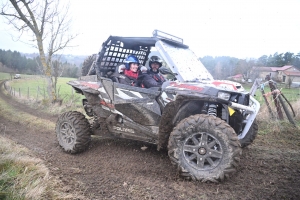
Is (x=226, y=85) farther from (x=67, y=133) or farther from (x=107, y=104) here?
(x=67, y=133)

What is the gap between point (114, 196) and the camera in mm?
3230

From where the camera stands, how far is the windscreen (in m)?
4.13

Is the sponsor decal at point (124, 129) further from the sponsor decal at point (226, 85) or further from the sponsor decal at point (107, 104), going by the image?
the sponsor decal at point (226, 85)

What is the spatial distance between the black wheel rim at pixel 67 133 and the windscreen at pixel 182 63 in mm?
2497

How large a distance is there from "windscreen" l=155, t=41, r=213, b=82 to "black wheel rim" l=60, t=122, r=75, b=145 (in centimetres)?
250

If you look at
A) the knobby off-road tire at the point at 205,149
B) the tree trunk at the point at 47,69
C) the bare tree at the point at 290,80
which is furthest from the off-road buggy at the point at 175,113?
the tree trunk at the point at 47,69

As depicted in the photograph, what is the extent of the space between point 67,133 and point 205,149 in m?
3.07

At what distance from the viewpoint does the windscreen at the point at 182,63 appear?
413 cm

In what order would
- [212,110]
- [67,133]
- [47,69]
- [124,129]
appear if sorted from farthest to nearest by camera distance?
[47,69] → [67,133] → [124,129] → [212,110]

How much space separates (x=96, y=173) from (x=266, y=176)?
2.63 meters

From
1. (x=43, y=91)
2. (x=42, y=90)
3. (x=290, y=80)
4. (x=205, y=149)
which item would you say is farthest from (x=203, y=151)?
(x=42, y=90)

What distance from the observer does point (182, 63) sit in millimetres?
4406

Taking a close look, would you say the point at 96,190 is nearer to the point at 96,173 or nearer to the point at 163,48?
the point at 96,173

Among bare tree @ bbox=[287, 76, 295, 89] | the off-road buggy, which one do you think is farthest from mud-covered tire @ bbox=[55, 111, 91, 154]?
bare tree @ bbox=[287, 76, 295, 89]
